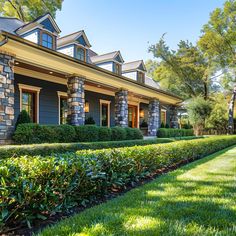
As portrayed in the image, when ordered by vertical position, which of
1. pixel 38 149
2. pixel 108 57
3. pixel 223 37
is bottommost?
pixel 38 149

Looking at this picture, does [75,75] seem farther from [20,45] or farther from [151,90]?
[151,90]

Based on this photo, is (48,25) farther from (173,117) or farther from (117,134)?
(173,117)

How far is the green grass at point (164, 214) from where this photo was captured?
2.40m

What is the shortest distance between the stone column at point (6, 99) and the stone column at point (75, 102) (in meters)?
3.03

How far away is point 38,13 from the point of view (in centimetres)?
2053

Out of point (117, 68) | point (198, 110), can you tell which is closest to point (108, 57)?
point (117, 68)

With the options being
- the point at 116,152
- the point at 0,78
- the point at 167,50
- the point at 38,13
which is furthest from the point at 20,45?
the point at 167,50

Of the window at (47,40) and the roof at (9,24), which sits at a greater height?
the roof at (9,24)

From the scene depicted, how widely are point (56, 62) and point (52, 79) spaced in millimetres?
2389

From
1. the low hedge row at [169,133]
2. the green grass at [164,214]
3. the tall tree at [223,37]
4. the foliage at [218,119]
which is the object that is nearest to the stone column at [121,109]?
the low hedge row at [169,133]

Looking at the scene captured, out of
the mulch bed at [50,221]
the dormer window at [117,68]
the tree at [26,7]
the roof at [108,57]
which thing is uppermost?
the tree at [26,7]

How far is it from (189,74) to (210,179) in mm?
25333

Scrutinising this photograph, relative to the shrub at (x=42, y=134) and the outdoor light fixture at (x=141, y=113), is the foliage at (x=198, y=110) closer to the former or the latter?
the outdoor light fixture at (x=141, y=113)

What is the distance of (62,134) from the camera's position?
8.75 metres
